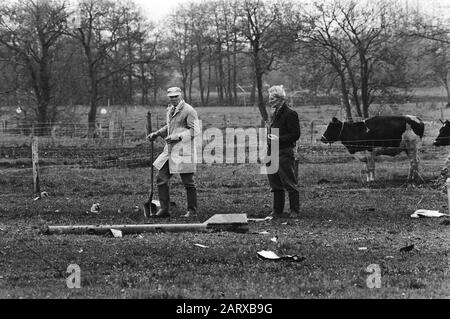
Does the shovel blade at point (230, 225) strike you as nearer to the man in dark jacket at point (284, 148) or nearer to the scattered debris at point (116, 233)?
the scattered debris at point (116, 233)

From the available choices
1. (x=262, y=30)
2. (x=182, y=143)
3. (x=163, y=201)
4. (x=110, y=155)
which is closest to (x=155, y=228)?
(x=163, y=201)

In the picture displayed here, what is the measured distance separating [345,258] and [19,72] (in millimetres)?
35751

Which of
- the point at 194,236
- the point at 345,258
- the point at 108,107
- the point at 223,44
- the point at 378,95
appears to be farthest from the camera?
the point at 108,107

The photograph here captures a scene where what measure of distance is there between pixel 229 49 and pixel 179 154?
123ft

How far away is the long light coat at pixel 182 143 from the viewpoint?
435 inches

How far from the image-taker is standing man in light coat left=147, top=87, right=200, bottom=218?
36.3ft

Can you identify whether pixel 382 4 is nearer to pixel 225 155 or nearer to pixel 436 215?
pixel 225 155

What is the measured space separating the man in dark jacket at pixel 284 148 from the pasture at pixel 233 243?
16.4 inches

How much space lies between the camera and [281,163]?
36.1ft

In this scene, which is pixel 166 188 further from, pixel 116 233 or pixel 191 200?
pixel 116 233

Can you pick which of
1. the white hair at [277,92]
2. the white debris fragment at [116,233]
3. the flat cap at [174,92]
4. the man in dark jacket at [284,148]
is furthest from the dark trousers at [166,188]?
the white hair at [277,92]

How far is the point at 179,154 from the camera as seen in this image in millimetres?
11070

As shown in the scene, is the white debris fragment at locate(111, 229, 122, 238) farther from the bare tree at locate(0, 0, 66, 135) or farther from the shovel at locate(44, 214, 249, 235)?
the bare tree at locate(0, 0, 66, 135)
